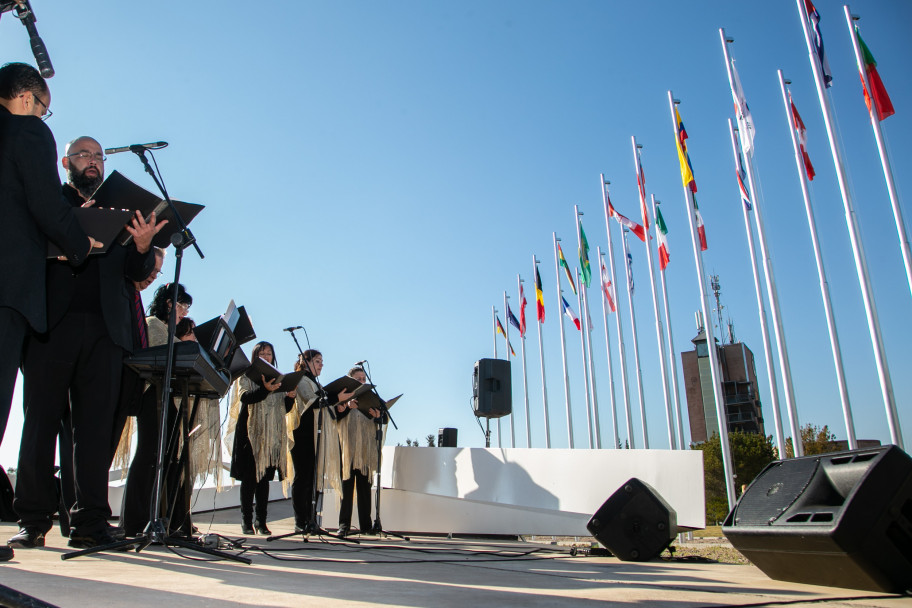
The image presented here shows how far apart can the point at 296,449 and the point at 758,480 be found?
414 cm

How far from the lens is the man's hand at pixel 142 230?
9.52 ft

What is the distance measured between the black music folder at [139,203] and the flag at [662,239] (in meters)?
11.1

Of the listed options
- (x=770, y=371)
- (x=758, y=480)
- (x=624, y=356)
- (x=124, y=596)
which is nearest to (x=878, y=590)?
(x=758, y=480)

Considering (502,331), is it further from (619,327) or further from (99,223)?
(99,223)

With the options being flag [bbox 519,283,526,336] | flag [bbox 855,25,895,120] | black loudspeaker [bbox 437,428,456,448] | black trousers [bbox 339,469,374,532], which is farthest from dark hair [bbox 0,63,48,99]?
flag [bbox 519,283,526,336]

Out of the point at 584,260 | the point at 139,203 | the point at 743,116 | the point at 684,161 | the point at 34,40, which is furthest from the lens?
the point at 584,260

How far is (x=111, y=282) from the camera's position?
3.09 metres

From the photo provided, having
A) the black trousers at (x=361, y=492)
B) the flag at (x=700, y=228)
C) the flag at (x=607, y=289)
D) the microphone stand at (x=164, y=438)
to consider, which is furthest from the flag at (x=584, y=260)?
the microphone stand at (x=164, y=438)

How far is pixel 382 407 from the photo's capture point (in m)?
6.36

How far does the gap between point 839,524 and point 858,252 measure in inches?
278

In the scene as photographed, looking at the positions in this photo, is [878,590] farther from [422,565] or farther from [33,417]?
[33,417]

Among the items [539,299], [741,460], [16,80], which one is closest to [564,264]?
[539,299]

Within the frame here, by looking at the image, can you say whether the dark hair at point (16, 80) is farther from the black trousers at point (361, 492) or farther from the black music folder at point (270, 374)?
the black trousers at point (361, 492)

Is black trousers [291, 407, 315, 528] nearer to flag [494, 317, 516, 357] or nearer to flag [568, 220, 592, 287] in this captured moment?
flag [568, 220, 592, 287]
